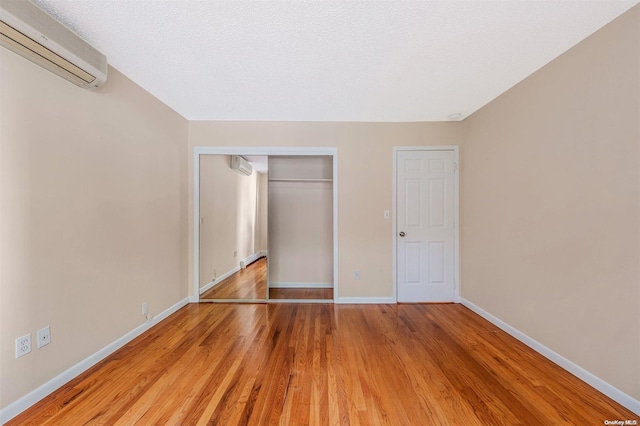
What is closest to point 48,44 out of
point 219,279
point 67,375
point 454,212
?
point 67,375

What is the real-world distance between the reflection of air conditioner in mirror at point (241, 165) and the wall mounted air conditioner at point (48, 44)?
1888 millimetres

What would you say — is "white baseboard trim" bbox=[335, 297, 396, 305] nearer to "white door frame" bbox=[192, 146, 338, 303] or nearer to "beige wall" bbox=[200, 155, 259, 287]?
"white door frame" bbox=[192, 146, 338, 303]

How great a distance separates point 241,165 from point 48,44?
2339 mm

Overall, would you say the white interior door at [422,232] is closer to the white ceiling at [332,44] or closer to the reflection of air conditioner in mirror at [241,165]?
the white ceiling at [332,44]

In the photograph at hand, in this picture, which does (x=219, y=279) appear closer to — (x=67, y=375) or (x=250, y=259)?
(x=250, y=259)

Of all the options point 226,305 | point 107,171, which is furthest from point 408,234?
point 107,171

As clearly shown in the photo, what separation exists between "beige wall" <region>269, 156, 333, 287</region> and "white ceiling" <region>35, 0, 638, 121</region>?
153 cm

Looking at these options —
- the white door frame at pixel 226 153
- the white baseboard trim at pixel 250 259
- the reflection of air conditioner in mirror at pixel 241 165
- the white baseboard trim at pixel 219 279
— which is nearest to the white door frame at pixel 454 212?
the white door frame at pixel 226 153

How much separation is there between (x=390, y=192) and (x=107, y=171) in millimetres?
3018

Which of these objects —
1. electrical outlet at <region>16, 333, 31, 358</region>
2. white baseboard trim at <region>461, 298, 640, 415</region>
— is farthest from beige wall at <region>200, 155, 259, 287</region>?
white baseboard trim at <region>461, 298, 640, 415</region>

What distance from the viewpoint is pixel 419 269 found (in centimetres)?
319

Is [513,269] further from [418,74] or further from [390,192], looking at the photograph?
[418,74]

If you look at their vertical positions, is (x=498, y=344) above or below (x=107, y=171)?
below

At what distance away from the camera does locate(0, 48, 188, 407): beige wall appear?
1377mm
